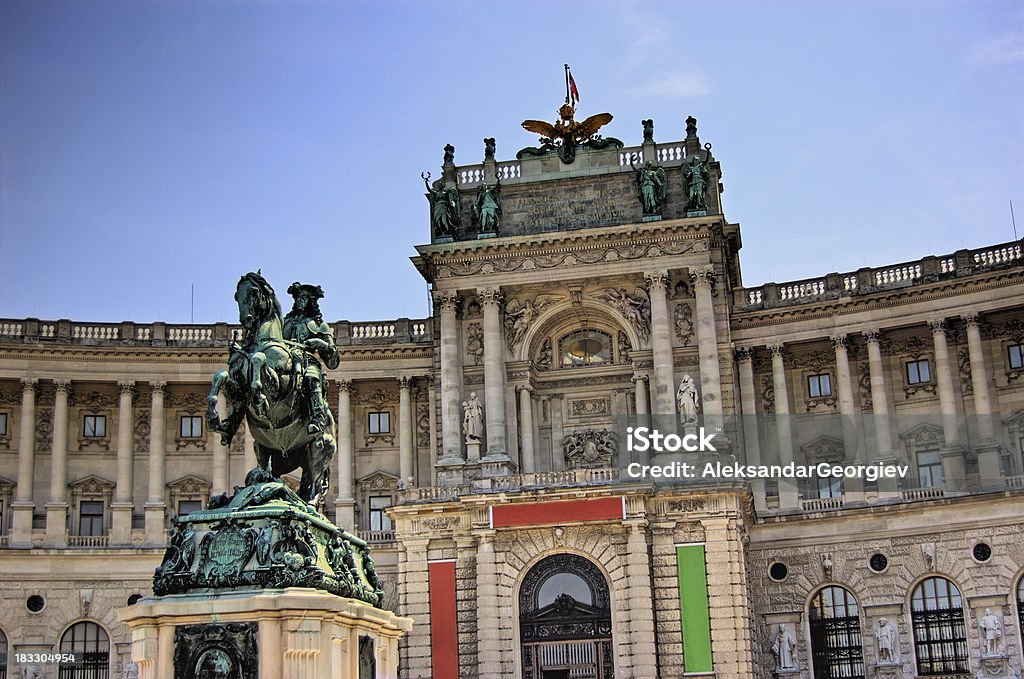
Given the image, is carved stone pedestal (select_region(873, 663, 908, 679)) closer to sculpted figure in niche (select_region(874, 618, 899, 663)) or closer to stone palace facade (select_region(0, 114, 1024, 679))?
sculpted figure in niche (select_region(874, 618, 899, 663))

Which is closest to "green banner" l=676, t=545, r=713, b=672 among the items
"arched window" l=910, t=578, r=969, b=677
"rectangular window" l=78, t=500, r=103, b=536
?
"arched window" l=910, t=578, r=969, b=677

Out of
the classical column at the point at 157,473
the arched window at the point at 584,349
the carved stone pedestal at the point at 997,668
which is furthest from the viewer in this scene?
the arched window at the point at 584,349

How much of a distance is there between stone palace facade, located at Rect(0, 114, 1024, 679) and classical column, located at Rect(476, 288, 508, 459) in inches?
4.7

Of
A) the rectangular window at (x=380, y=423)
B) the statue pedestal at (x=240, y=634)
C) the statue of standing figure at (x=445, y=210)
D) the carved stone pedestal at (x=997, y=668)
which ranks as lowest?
the carved stone pedestal at (x=997, y=668)

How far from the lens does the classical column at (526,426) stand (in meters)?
51.5

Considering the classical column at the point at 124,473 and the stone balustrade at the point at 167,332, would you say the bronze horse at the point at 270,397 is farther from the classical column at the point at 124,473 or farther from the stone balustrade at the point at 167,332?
the classical column at the point at 124,473

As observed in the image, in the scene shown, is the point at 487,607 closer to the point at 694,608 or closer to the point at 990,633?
the point at 694,608

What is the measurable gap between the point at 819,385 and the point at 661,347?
753 cm

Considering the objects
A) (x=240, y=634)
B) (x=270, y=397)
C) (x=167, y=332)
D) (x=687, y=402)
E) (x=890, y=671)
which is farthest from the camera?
(x=167, y=332)

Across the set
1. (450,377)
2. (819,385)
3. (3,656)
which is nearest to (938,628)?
(819,385)

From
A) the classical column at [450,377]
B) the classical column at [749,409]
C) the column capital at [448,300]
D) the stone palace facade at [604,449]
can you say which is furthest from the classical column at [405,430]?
the classical column at [749,409]

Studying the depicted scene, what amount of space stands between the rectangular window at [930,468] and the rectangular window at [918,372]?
282 centimetres

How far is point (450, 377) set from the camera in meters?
51.6

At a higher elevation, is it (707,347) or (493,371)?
(707,347)
